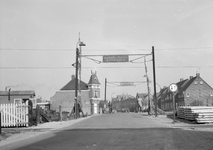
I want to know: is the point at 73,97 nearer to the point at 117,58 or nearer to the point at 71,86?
the point at 71,86

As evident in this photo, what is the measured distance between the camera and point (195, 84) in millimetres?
78750

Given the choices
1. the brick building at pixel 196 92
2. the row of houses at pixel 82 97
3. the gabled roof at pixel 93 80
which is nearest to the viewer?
the row of houses at pixel 82 97

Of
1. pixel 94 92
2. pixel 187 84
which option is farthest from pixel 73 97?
pixel 187 84

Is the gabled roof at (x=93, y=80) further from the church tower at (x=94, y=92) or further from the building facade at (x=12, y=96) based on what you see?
the building facade at (x=12, y=96)

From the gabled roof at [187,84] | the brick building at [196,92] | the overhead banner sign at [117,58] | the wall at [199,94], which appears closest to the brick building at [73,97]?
the brick building at [196,92]

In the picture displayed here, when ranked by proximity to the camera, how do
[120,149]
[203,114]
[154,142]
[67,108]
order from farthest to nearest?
[67,108] < [203,114] < [154,142] < [120,149]

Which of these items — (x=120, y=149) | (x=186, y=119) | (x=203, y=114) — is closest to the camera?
(x=120, y=149)

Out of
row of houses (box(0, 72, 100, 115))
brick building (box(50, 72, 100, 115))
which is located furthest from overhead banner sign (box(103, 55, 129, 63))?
brick building (box(50, 72, 100, 115))

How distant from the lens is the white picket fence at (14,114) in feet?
63.1

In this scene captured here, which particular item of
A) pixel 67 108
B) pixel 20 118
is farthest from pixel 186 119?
pixel 67 108

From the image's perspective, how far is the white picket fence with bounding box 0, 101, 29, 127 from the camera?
63.1ft

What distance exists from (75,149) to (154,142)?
2.88 m

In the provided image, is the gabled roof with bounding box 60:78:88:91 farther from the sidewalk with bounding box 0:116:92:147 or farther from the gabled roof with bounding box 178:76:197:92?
the sidewalk with bounding box 0:116:92:147

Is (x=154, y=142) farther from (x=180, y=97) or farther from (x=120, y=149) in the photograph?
(x=180, y=97)
